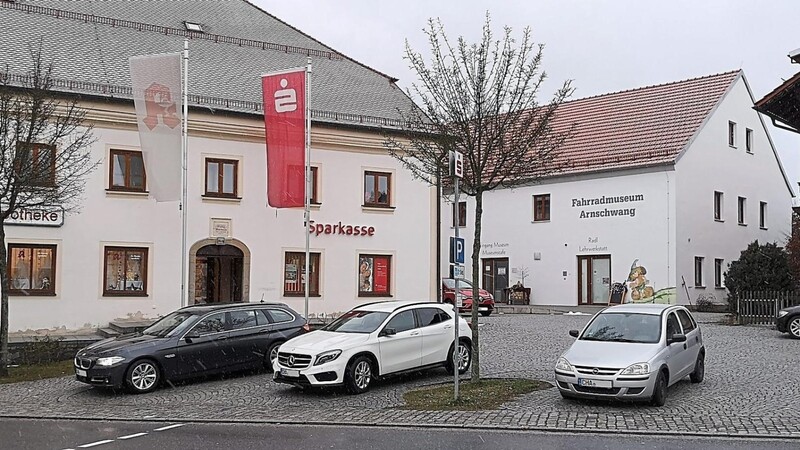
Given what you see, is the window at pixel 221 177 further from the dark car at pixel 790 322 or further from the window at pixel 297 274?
the dark car at pixel 790 322

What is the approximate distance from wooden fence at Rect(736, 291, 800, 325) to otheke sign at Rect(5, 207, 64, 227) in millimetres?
20882

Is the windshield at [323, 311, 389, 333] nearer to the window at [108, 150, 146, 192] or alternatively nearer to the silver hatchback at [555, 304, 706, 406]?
the silver hatchback at [555, 304, 706, 406]

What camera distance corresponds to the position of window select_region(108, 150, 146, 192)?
24.5m

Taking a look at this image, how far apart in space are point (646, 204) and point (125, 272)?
22760 millimetres

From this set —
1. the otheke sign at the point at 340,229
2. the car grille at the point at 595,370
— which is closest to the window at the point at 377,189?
the otheke sign at the point at 340,229

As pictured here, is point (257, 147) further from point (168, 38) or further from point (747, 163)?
point (747, 163)

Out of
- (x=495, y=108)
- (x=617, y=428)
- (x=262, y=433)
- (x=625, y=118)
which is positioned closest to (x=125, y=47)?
(x=495, y=108)

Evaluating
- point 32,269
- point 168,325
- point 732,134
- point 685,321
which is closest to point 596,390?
point 685,321

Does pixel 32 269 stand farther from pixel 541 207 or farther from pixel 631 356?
pixel 541 207

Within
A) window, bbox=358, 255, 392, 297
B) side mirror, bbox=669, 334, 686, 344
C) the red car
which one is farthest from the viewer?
the red car

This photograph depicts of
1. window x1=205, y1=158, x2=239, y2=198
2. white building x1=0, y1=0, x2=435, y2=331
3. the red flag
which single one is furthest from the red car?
the red flag

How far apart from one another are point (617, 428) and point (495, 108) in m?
6.00

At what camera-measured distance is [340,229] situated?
89.5ft

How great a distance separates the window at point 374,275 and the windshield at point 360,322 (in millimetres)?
10695
